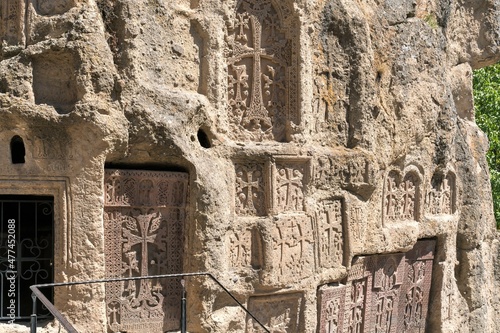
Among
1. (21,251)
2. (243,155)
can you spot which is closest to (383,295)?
(243,155)

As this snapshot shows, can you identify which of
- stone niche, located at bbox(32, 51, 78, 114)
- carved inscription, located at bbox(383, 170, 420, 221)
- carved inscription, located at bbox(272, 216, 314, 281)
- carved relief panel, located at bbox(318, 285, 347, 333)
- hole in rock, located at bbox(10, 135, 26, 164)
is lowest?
carved relief panel, located at bbox(318, 285, 347, 333)

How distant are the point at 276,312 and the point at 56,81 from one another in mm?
3112

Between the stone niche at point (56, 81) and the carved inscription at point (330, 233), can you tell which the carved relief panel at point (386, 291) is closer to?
the carved inscription at point (330, 233)

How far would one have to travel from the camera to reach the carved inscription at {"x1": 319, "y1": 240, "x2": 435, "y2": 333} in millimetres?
8922

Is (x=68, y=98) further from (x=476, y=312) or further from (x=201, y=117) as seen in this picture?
(x=476, y=312)

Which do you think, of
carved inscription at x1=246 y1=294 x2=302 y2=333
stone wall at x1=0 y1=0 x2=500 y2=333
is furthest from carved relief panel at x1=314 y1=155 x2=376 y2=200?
carved inscription at x1=246 y1=294 x2=302 y2=333

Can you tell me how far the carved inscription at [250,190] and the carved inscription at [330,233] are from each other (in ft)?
2.43

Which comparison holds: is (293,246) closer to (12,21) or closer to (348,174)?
(348,174)

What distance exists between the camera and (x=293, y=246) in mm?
8219

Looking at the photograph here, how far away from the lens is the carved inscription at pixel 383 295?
29.3 feet

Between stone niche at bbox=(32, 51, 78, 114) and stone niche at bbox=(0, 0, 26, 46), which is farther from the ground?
stone niche at bbox=(0, 0, 26, 46)

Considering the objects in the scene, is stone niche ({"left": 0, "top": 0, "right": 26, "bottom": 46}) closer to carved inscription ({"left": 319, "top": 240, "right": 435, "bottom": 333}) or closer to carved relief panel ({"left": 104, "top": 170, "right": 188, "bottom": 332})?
carved relief panel ({"left": 104, "top": 170, "right": 188, "bottom": 332})

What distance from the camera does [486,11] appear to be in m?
11.8

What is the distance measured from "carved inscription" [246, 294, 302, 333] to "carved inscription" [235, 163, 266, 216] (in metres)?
0.86
